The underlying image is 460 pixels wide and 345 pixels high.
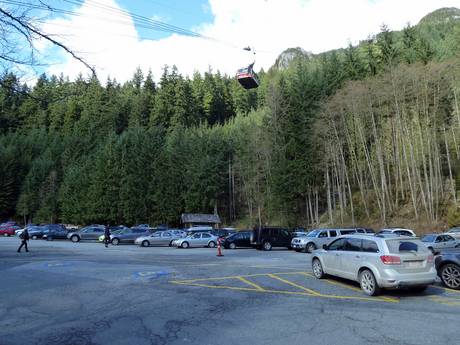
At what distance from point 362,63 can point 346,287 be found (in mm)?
47276

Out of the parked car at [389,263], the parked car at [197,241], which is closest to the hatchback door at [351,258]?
the parked car at [389,263]

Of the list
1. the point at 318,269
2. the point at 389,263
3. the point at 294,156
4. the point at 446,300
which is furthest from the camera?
the point at 294,156

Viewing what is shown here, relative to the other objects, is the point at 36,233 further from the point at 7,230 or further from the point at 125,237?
the point at 125,237

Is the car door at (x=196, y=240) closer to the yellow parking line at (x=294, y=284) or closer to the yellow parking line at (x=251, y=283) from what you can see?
the yellow parking line at (x=294, y=284)

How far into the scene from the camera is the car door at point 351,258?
10.7 m

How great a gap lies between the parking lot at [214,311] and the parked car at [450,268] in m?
0.36

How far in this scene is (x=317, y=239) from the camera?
85.1 ft

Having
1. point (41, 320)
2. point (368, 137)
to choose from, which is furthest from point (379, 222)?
point (41, 320)

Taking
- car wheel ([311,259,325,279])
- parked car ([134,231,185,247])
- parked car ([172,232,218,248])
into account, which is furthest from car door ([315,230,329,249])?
car wheel ([311,259,325,279])

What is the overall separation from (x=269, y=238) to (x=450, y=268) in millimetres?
18323

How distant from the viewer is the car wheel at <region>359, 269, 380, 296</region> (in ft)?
32.4

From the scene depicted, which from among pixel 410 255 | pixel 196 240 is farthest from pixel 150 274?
pixel 196 240

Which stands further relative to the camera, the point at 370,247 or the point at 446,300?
the point at 370,247

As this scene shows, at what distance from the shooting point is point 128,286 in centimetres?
1151
